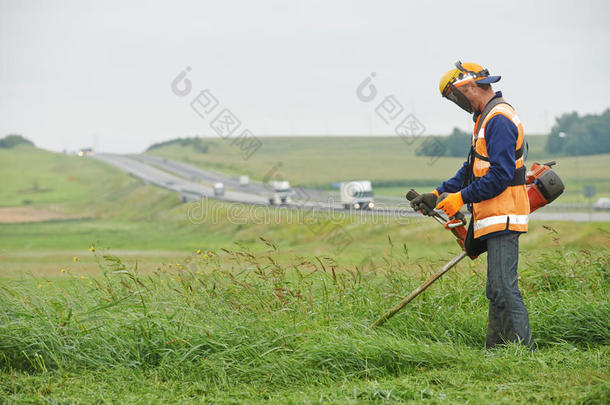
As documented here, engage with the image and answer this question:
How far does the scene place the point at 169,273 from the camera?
752cm

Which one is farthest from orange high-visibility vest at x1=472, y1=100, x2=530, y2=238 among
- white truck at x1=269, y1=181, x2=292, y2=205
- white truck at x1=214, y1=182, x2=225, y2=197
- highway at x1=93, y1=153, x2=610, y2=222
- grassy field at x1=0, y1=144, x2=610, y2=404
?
white truck at x1=214, y1=182, x2=225, y2=197

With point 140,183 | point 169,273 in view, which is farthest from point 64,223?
point 169,273

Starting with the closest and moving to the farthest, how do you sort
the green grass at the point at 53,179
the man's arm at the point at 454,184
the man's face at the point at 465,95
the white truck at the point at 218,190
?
the man's face at the point at 465,95, the man's arm at the point at 454,184, the white truck at the point at 218,190, the green grass at the point at 53,179

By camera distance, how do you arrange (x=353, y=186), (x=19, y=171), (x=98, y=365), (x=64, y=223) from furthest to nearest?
(x=19, y=171)
(x=64, y=223)
(x=353, y=186)
(x=98, y=365)

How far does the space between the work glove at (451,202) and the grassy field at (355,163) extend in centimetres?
5956

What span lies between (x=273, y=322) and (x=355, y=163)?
104 metres

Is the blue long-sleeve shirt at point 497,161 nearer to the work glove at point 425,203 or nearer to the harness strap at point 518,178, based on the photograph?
the harness strap at point 518,178

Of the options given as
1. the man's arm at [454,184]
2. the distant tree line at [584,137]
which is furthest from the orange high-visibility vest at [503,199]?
the distant tree line at [584,137]

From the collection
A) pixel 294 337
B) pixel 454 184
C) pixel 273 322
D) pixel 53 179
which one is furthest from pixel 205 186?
pixel 294 337

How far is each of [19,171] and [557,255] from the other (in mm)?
116531

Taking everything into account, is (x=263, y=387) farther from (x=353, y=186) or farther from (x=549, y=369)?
(x=353, y=186)

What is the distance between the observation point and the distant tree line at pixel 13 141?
139 meters

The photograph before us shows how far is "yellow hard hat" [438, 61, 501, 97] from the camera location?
564cm

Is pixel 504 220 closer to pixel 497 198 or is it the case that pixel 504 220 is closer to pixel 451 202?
pixel 497 198
